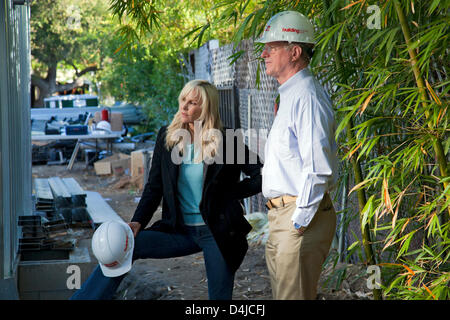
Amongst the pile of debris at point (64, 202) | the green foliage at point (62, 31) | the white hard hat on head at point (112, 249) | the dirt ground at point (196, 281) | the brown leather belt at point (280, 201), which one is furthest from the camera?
the green foliage at point (62, 31)

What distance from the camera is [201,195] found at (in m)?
3.47

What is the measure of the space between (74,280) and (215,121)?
7.89 ft

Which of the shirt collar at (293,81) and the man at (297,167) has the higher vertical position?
the shirt collar at (293,81)

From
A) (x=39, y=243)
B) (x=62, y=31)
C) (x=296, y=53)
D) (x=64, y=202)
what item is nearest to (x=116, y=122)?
(x=64, y=202)

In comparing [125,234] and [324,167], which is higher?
[324,167]

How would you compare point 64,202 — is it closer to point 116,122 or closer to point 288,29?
point 288,29

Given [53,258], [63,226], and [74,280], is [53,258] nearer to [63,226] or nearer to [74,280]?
[74,280]

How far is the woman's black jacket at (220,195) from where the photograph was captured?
3.41 m

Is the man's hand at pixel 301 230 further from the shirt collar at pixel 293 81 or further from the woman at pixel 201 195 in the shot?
the woman at pixel 201 195

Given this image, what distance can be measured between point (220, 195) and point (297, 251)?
87cm

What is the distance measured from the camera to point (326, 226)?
9.06 feet

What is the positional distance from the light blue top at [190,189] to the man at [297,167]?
729 mm

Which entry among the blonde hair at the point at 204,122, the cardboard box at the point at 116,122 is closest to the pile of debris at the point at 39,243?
the blonde hair at the point at 204,122
